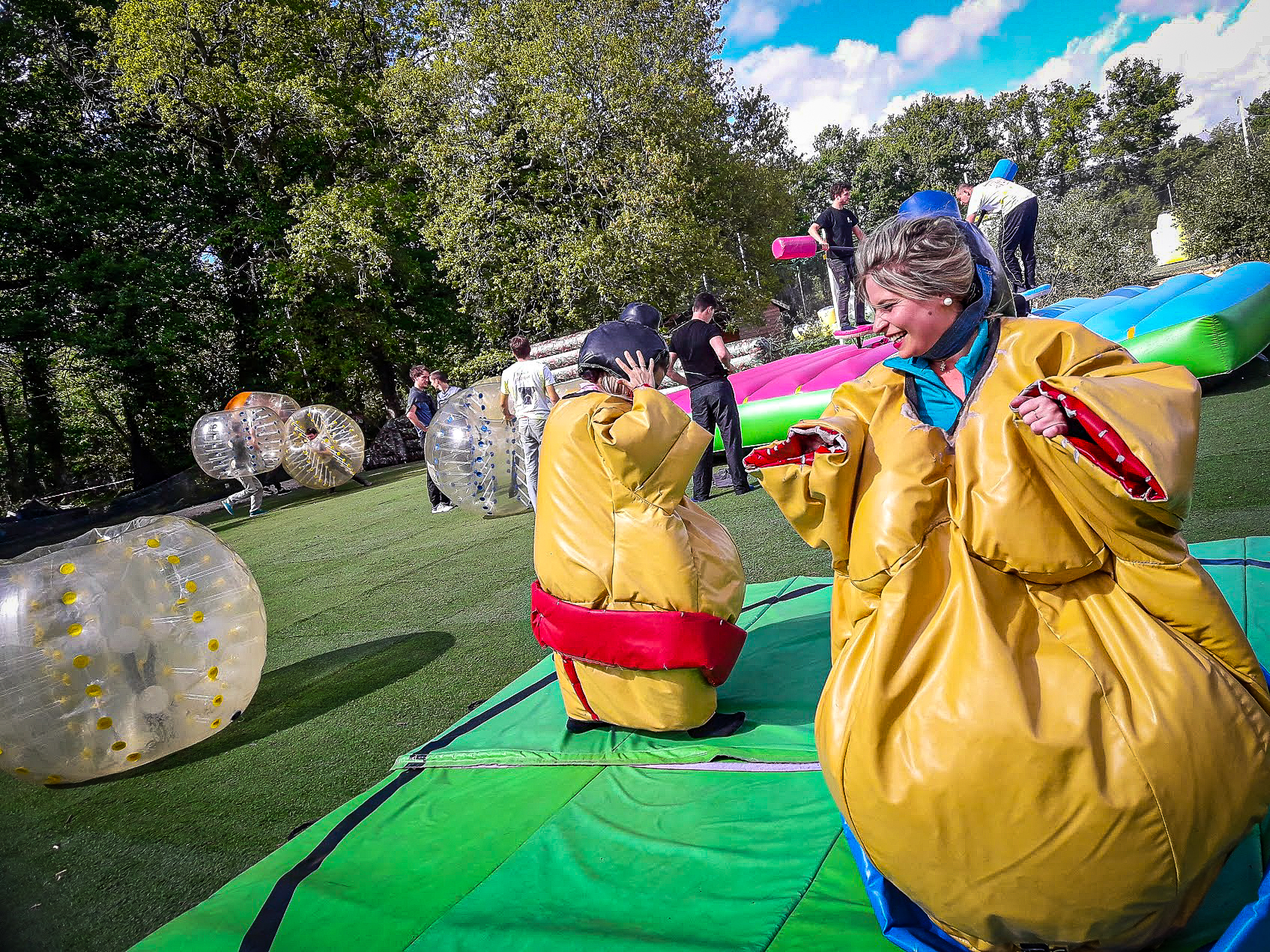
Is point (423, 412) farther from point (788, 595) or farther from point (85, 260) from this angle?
point (85, 260)

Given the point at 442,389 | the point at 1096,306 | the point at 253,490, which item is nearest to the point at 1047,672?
the point at 1096,306

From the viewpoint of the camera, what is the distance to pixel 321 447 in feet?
44.3

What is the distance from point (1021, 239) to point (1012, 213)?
0.25 metres

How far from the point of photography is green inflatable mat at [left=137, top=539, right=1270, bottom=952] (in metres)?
1.88

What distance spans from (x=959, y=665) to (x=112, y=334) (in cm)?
1861

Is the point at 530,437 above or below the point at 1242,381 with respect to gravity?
above

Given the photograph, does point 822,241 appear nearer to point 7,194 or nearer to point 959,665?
point 959,665

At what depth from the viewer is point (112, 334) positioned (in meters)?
16.2

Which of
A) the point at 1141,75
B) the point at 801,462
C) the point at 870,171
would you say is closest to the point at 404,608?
the point at 801,462

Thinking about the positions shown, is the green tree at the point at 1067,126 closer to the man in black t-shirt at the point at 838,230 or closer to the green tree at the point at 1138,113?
the green tree at the point at 1138,113

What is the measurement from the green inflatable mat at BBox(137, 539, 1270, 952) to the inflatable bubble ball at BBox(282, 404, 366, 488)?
36.1 ft

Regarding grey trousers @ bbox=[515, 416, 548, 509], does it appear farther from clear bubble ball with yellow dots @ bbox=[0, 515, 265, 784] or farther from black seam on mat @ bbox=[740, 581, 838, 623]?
clear bubble ball with yellow dots @ bbox=[0, 515, 265, 784]

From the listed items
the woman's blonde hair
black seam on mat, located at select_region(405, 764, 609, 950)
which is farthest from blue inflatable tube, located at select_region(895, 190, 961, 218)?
black seam on mat, located at select_region(405, 764, 609, 950)

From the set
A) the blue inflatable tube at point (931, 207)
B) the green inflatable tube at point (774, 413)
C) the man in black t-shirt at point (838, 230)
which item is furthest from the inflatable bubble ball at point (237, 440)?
A: the blue inflatable tube at point (931, 207)
